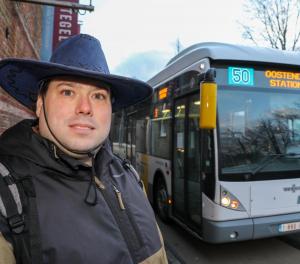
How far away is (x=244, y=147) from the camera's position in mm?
5363

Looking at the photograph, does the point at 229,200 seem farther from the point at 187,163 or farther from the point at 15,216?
the point at 15,216

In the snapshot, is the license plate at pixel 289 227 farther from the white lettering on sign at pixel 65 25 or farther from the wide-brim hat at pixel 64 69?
the white lettering on sign at pixel 65 25

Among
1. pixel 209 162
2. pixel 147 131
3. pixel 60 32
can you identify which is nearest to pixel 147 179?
pixel 147 131

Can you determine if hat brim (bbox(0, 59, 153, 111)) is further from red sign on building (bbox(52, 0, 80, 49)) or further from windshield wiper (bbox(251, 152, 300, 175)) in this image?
red sign on building (bbox(52, 0, 80, 49))

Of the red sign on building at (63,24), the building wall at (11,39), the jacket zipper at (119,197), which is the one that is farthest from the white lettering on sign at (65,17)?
the jacket zipper at (119,197)

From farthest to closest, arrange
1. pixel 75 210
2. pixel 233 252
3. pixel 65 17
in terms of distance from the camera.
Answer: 1. pixel 65 17
2. pixel 233 252
3. pixel 75 210

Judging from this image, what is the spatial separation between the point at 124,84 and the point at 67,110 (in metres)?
0.36

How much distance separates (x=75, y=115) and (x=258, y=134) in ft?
14.2

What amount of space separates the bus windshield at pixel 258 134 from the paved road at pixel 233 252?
120cm

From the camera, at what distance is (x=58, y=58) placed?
5.24 feet

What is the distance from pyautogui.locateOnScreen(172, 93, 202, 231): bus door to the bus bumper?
1.36 feet

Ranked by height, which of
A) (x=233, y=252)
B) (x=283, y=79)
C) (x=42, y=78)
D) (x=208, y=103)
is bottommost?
(x=233, y=252)

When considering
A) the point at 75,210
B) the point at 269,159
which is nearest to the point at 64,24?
the point at 269,159

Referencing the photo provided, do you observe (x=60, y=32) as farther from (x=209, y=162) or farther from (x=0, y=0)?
(x=209, y=162)
